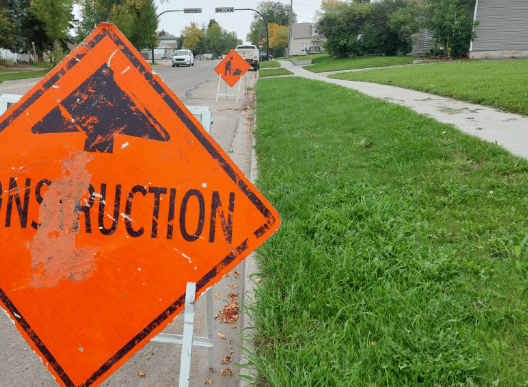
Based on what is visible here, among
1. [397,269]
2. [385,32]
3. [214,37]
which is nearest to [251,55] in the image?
[385,32]

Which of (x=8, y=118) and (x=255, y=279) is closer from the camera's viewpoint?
(x=8, y=118)

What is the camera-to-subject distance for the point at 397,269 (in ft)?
9.64

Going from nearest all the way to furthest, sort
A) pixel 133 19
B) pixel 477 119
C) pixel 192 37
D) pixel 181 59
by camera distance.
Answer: pixel 477 119, pixel 133 19, pixel 181 59, pixel 192 37

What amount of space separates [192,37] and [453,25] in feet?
278

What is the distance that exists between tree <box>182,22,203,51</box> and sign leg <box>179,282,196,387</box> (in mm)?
107179

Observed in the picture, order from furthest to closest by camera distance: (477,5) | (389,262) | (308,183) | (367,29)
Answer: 1. (367,29)
2. (477,5)
3. (308,183)
4. (389,262)

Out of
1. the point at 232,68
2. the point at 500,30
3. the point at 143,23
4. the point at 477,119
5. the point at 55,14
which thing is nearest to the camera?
the point at 477,119

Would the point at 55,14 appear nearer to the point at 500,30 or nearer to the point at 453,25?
the point at 453,25

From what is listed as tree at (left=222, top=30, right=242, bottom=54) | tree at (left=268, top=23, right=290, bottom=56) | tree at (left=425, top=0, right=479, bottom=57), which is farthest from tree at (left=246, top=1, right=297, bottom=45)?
tree at (left=425, top=0, right=479, bottom=57)

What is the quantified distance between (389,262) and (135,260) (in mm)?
2005

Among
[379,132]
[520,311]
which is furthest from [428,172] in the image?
[520,311]

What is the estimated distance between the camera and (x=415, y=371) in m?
2.05

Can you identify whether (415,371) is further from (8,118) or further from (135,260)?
(8,118)

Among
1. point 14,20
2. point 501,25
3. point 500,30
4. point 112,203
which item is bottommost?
point 112,203
